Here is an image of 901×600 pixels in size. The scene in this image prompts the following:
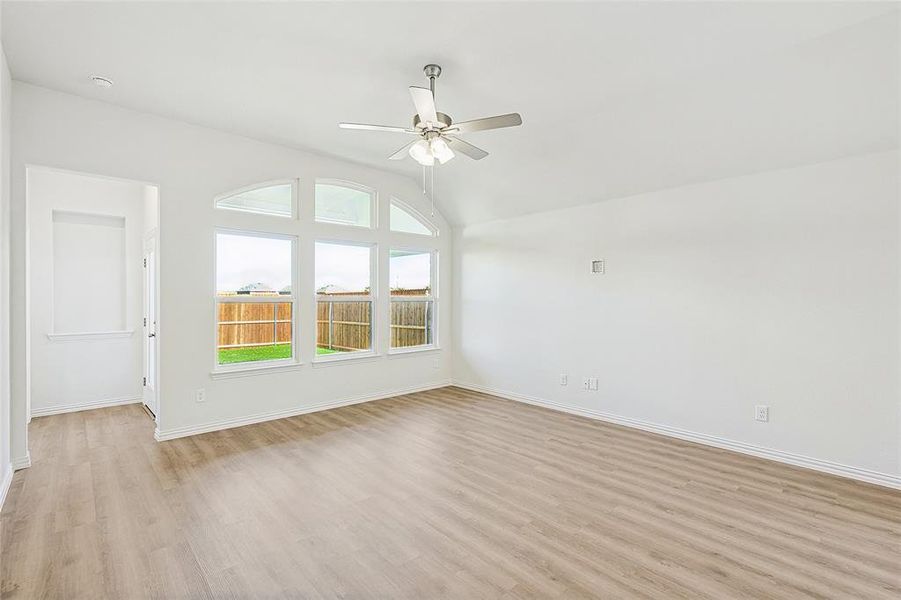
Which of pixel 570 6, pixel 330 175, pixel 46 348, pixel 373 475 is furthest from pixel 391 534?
pixel 46 348

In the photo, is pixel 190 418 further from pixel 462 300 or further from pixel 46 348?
pixel 462 300

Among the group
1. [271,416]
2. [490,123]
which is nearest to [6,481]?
[271,416]

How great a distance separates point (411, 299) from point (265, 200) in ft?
7.91

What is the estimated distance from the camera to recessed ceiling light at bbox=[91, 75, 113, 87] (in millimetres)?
3316

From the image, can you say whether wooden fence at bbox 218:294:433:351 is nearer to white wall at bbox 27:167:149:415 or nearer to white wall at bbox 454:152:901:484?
white wall at bbox 454:152:901:484

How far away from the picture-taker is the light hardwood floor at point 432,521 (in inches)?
82.1

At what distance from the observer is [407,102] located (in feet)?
A: 12.0

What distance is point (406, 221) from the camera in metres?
6.22

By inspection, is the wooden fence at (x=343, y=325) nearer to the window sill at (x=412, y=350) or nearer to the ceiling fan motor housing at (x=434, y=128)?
the window sill at (x=412, y=350)

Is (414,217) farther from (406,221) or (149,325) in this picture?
(149,325)

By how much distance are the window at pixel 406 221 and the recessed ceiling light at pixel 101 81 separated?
3197 mm

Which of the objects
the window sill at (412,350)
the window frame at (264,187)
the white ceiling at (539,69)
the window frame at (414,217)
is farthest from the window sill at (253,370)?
the white ceiling at (539,69)

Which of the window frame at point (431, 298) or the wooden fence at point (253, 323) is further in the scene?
the window frame at point (431, 298)

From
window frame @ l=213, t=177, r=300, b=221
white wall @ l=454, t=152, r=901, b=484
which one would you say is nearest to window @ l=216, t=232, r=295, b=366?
window frame @ l=213, t=177, r=300, b=221
